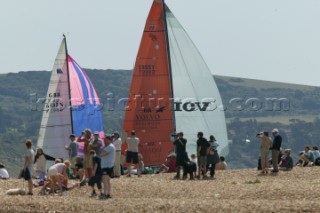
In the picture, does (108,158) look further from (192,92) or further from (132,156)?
(192,92)

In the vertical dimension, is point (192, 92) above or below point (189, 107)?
above

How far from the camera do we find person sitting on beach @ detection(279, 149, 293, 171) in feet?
121

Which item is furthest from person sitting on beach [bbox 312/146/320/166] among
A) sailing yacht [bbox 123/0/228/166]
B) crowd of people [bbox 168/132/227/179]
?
sailing yacht [bbox 123/0/228/166]

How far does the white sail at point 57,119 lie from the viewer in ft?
174

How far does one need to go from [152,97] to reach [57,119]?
8.42m

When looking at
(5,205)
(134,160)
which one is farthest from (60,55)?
(5,205)

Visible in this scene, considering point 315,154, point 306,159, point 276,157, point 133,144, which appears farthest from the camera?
point 315,154

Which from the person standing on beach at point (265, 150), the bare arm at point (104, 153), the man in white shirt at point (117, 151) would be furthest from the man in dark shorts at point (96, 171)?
the person standing on beach at point (265, 150)

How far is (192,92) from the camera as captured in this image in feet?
152

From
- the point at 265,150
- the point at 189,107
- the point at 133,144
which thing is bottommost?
the point at 265,150

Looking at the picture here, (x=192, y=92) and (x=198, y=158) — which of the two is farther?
(x=192, y=92)

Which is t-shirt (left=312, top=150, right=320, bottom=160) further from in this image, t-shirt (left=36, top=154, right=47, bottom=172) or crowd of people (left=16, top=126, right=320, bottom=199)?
t-shirt (left=36, top=154, right=47, bottom=172)

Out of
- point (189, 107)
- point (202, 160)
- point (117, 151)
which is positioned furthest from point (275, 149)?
point (189, 107)

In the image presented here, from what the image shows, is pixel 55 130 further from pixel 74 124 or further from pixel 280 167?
pixel 280 167
